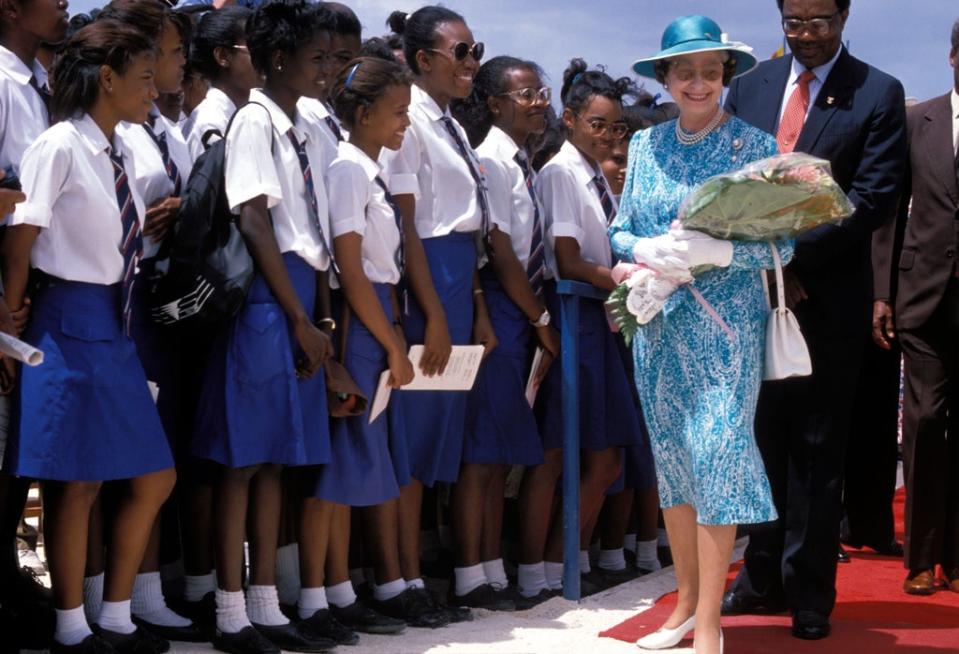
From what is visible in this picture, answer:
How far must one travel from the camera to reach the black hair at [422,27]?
569cm

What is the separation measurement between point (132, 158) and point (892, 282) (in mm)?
3392

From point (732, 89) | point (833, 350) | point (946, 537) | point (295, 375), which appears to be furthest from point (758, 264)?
point (946, 537)

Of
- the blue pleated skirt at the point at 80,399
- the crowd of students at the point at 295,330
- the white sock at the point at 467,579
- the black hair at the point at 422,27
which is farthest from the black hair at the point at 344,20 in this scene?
the white sock at the point at 467,579

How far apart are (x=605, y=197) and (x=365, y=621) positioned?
2.12 meters

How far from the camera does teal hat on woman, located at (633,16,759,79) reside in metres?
4.63

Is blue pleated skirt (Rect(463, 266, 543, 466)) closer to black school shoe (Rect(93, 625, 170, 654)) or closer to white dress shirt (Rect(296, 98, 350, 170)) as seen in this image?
white dress shirt (Rect(296, 98, 350, 170))

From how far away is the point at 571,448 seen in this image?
5.43 meters

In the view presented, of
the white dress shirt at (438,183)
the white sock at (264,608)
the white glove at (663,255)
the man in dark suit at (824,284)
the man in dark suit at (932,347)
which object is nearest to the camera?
the white glove at (663,255)

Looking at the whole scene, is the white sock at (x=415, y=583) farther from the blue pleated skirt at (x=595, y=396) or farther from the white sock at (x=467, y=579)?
the blue pleated skirt at (x=595, y=396)

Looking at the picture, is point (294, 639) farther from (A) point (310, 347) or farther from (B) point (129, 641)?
(A) point (310, 347)

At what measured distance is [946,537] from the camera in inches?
232

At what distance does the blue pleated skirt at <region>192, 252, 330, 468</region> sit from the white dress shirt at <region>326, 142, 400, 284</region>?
424 mm

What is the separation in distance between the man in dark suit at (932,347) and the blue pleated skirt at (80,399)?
331cm

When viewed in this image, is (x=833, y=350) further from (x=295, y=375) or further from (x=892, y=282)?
(x=295, y=375)
